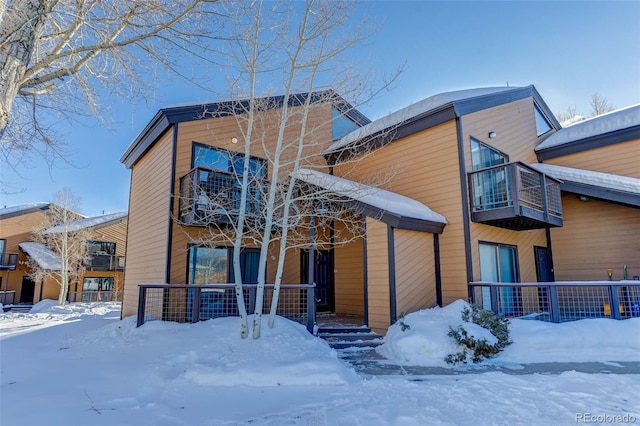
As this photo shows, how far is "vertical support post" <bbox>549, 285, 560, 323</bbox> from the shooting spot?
7166 millimetres

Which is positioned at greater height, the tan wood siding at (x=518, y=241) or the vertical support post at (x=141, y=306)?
the tan wood siding at (x=518, y=241)

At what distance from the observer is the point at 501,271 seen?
9055 mm

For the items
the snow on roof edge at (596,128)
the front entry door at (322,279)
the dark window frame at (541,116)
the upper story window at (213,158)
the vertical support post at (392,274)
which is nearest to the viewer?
the vertical support post at (392,274)

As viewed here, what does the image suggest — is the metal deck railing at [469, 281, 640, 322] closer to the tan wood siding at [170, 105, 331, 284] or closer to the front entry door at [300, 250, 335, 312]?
the front entry door at [300, 250, 335, 312]

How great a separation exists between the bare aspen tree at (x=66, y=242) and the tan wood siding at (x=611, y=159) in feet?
74.9

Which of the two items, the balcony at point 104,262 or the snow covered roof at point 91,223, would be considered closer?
the snow covered roof at point 91,223

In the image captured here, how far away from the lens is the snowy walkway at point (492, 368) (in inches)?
208

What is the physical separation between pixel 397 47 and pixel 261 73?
3131mm

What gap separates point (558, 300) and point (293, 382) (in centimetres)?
629

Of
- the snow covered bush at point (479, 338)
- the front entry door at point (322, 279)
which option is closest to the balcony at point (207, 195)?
the front entry door at point (322, 279)

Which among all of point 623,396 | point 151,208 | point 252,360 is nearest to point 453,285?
point 623,396

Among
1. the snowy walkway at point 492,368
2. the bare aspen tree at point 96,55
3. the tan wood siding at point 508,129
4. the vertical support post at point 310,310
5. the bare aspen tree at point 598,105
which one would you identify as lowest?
the snowy walkway at point 492,368

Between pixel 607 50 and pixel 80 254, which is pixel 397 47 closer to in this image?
pixel 607 50

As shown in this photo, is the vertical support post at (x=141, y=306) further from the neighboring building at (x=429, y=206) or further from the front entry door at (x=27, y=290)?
the front entry door at (x=27, y=290)
